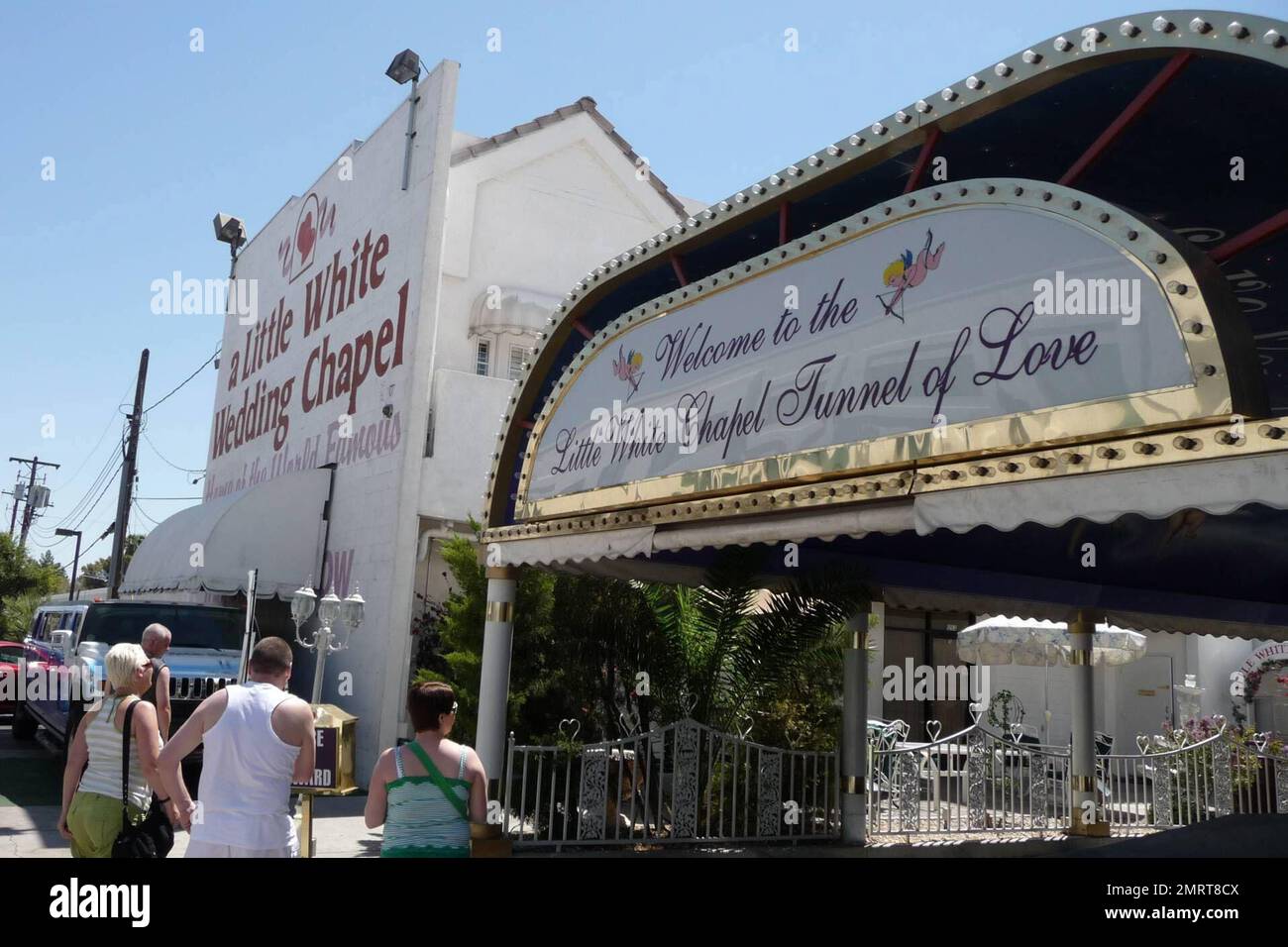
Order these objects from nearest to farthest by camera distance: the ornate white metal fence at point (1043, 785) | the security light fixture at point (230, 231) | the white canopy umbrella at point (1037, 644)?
the ornate white metal fence at point (1043, 785) → the white canopy umbrella at point (1037, 644) → the security light fixture at point (230, 231)

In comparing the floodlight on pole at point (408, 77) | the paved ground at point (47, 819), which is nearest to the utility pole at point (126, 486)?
the paved ground at point (47, 819)

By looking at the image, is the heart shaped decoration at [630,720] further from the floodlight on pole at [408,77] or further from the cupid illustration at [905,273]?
the floodlight on pole at [408,77]

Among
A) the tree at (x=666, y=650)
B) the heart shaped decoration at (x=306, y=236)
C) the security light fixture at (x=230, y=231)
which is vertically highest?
the security light fixture at (x=230, y=231)

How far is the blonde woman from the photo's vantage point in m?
5.18

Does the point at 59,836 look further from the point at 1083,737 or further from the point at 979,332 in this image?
the point at 1083,737

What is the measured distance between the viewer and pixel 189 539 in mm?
15859

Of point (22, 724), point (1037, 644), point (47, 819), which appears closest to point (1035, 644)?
point (1037, 644)

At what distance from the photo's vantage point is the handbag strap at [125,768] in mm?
5219

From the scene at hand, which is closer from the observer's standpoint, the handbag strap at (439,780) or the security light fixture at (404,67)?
the handbag strap at (439,780)

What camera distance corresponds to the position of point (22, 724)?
666 inches

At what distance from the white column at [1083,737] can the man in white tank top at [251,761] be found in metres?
8.53

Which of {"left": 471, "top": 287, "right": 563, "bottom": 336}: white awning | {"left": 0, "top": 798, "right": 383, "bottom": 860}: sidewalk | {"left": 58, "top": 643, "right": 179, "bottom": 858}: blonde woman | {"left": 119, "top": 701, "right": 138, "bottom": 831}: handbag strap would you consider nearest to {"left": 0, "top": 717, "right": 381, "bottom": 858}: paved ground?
{"left": 0, "top": 798, "right": 383, "bottom": 860}: sidewalk
